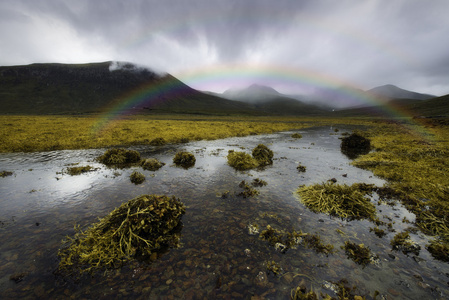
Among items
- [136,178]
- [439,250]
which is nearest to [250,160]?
[136,178]

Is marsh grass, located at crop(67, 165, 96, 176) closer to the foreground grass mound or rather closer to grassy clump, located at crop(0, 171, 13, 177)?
grassy clump, located at crop(0, 171, 13, 177)

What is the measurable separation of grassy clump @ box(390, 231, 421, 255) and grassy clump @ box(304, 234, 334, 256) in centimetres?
255

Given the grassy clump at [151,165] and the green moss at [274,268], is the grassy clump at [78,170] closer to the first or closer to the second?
the grassy clump at [151,165]

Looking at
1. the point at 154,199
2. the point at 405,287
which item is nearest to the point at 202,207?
the point at 154,199

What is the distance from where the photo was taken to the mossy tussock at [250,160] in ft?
56.7

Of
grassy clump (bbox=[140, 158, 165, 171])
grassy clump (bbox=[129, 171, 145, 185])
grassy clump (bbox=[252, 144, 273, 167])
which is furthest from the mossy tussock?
grassy clump (bbox=[129, 171, 145, 185])

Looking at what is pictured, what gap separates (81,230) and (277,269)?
837cm

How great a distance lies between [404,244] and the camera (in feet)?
23.2

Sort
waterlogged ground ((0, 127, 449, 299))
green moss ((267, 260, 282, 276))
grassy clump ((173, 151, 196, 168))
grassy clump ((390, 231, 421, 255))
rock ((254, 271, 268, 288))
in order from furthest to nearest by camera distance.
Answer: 1. grassy clump ((173, 151, 196, 168))
2. grassy clump ((390, 231, 421, 255))
3. green moss ((267, 260, 282, 276))
4. rock ((254, 271, 268, 288))
5. waterlogged ground ((0, 127, 449, 299))

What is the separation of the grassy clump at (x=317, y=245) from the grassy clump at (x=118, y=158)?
17.3 m

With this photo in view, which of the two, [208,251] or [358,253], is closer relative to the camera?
[358,253]

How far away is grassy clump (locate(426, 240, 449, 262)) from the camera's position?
6465 millimetres

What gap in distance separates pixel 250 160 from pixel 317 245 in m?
11.2

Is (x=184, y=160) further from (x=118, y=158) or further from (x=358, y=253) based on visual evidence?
(x=358, y=253)
